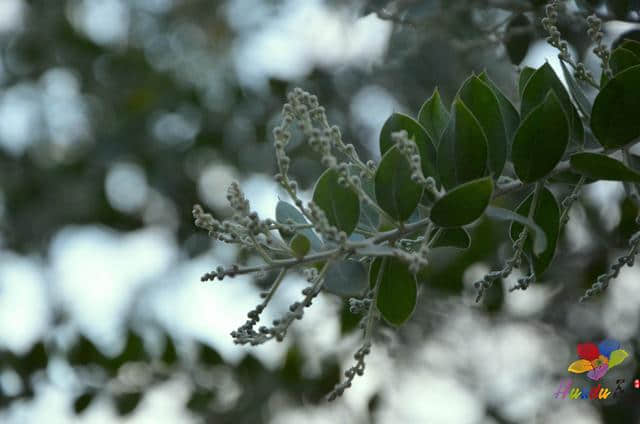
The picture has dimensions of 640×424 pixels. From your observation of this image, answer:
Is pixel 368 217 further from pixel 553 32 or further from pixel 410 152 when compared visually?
pixel 553 32

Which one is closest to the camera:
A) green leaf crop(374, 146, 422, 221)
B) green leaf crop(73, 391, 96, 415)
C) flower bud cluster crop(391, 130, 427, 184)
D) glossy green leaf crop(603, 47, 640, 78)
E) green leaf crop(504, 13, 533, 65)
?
flower bud cluster crop(391, 130, 427, 184)

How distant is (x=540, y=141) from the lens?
93 centimetres

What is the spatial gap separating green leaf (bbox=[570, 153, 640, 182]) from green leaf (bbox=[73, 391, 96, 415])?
2.04 metres

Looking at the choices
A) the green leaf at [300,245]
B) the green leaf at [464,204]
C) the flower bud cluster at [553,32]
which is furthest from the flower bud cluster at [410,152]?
the flower bud cluster at [553,32]

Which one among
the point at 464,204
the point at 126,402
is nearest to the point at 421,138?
the point at 464,204

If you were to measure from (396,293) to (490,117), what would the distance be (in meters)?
0.26

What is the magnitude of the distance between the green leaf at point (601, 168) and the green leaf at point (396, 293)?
0.79 feet

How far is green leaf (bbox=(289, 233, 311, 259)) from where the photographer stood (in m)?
0.87

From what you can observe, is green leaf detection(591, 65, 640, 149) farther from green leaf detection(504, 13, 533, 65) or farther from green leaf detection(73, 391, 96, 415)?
green leaf detection(73, 391, 96, 415)

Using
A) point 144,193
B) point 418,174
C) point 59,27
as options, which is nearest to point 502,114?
point 418,174

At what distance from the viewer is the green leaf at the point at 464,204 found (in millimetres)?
846

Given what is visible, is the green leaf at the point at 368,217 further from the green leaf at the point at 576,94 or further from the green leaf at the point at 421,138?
the green leaf at the point at 576,94

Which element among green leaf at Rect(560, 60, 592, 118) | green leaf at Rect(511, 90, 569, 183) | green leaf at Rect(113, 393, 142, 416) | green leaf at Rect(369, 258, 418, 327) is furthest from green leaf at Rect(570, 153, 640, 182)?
green leaf at Rect(113, 393, 142, 416)

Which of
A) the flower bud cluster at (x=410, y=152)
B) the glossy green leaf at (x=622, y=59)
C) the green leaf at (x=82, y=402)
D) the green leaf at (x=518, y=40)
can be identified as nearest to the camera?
the flower bud cluster at (x=410, y=152)
